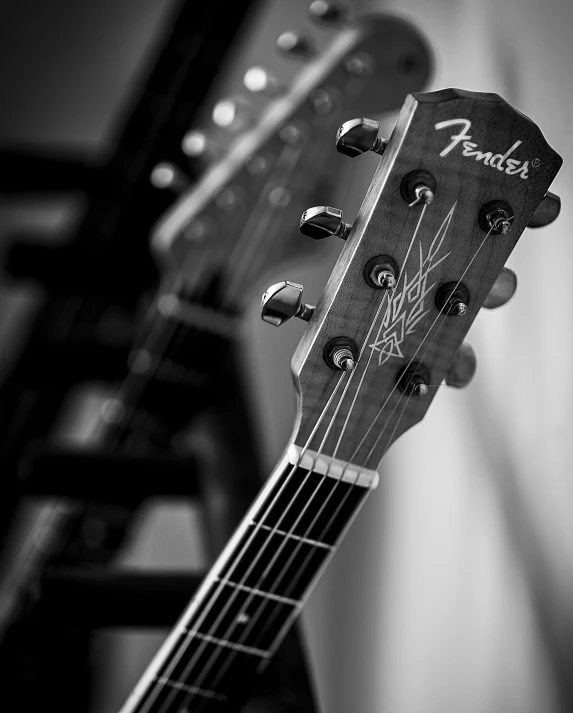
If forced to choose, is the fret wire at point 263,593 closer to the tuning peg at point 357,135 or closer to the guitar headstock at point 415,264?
the guitar headstock at point 415,264

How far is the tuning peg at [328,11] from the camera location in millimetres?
827

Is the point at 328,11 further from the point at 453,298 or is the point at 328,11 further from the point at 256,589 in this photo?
the point at 256,589

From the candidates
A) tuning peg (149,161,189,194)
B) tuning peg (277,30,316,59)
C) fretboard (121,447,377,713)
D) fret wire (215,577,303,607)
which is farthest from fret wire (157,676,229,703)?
tuning peg (277,30,316,59)

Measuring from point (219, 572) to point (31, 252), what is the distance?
0.72 metres

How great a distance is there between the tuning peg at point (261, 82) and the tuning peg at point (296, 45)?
0.10 feet

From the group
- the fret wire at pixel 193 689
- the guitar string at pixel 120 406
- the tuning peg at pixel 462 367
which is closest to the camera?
the tuning peg at pixel 462 367

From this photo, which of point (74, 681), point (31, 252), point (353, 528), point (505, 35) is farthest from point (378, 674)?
point (31, 252)

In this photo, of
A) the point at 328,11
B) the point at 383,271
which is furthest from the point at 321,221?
the point at 328,11

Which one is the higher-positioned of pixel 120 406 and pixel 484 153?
pixel 484 153

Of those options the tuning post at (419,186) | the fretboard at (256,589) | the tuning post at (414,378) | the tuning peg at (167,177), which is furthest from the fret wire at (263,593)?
the tuning peg at (167,177)

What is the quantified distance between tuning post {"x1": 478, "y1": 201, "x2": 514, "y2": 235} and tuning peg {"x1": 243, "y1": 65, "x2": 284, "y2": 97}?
1.38 ft

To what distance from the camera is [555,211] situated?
569 mm

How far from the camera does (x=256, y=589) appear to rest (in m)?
0.70

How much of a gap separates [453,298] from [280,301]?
12cm
